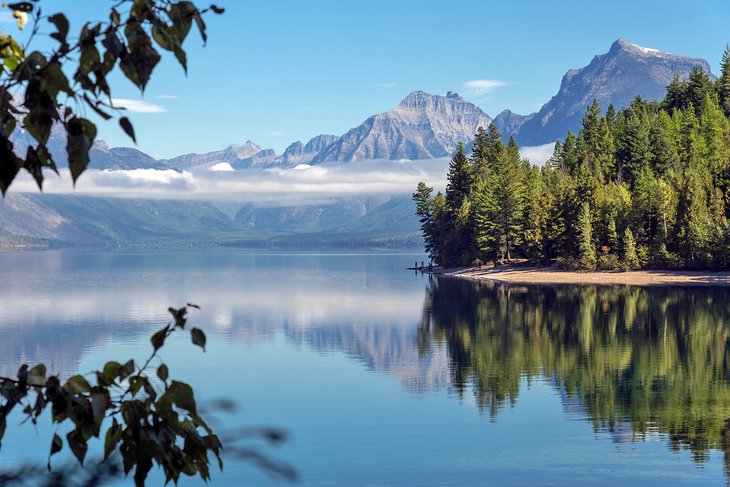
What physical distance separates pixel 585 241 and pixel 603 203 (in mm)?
9168

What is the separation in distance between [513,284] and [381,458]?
331ft

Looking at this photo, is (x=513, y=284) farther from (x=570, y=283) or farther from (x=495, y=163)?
(x=495, y=163)

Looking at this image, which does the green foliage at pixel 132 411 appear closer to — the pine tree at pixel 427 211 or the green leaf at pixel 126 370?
the green leaf at pixel 126 370

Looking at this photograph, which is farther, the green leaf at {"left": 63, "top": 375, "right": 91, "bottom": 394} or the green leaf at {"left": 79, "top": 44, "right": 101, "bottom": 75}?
the green leaf at {"left": 63, "top": 375, "right": 91, "bottom": 394}

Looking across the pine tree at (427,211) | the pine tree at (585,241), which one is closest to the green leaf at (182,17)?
the pine tree at (585,241)

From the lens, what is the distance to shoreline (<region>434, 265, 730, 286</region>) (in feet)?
397

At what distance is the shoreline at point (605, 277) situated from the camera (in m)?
121

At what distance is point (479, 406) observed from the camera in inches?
1570

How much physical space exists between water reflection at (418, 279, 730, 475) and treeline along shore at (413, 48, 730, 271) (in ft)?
106

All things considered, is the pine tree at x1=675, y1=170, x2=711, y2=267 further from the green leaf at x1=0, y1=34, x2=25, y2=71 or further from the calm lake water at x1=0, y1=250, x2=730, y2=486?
the green leaf at x1=0, y1=34, x2=25, y2=71

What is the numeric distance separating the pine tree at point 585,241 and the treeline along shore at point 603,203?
0.72ft

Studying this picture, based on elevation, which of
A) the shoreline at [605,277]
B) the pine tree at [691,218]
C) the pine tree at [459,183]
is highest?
the pine tree at [459,183]

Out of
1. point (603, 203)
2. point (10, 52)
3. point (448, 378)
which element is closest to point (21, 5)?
point (10, 52)

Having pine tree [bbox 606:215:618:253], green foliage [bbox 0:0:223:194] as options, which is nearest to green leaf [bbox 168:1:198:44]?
green foliage [bbox 0:0:223:194]
